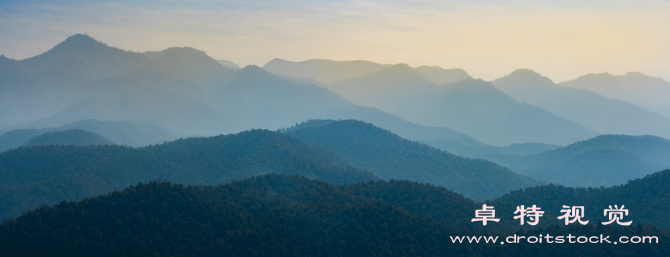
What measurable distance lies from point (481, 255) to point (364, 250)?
995cm

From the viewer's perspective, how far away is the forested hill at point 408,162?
97.8 m

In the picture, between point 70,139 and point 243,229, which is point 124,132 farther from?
point 243,229

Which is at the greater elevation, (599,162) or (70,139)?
(70,139)

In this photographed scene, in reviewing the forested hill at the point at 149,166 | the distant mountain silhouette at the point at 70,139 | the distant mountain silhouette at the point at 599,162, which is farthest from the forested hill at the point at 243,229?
the distant mountain silhouette at the point at 70,139

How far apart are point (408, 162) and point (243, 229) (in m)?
62.8

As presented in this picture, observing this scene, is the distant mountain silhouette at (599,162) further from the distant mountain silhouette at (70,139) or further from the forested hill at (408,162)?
the distant mountain silhouette at (70,139)

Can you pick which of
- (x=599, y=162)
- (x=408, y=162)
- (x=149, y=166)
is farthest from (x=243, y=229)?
(x=599, y=162)

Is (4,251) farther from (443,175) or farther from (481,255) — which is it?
(443,175)

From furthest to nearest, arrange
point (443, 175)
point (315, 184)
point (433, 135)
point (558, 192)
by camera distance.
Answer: point (433, 135) → point (443, 175) → point (558, 192) → point (315, 184)

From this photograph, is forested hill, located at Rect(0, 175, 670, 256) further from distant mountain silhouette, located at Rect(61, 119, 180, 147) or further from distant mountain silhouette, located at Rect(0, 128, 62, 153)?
distant mountain silhouette, located at Rect(0, 128, 62, 153)

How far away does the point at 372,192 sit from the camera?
6116cm

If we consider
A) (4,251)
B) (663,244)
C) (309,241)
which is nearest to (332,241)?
(309,241)

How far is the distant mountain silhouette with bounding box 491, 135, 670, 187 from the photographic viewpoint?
4471 inches

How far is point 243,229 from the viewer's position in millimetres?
45219
